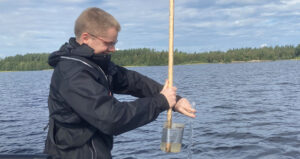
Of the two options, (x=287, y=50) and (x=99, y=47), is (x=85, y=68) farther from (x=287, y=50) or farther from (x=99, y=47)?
(x=287, y=50)

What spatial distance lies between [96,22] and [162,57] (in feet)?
513

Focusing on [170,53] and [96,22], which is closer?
[96,22]

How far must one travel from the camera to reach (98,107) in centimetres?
264

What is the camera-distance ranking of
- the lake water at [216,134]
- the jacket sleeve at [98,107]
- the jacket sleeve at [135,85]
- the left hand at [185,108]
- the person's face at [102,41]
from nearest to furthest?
A: the jacket sleeve at [98,107] → the person's face at [102,41] → the left hand at [185,108] → the jacket sleeve at [135,85] → the lake water at [216,134]

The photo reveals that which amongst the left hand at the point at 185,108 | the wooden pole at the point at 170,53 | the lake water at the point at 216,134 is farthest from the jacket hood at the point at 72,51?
the lake water at the point at 216,134

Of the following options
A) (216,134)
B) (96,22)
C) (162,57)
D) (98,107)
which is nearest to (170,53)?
(96,22)

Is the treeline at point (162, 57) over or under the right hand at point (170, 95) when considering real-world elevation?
over

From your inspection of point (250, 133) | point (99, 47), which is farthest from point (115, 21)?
point (250, 133)

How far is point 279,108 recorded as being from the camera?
627 inches

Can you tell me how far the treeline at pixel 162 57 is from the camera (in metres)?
152

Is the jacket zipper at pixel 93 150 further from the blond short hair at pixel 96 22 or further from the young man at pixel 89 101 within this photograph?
the blond short hair at pixel 96 22

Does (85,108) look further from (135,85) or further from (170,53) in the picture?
(135,85)

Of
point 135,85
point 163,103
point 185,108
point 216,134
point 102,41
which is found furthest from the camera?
point 216,134

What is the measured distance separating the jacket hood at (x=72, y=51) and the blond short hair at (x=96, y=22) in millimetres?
164
